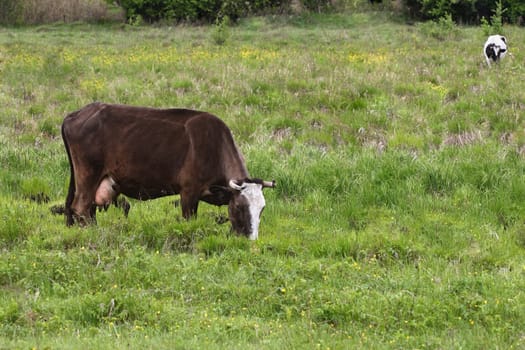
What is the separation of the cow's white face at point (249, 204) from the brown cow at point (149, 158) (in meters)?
0.15

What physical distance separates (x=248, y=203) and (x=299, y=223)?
1.14 metres

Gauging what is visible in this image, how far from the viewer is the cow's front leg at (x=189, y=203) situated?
870 cm

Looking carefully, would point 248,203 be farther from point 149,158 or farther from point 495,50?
point 495,50

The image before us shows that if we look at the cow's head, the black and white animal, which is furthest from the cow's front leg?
the black and white animal

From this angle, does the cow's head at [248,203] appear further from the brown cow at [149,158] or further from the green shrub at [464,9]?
the green shrub at [464,9]

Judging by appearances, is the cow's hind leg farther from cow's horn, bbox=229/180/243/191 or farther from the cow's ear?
cow's horn, bbox=229/180/243/191

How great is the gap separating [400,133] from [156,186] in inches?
219

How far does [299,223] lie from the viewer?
9164 mm

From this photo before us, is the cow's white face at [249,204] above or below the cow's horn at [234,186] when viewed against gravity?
below

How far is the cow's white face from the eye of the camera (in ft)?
27.1

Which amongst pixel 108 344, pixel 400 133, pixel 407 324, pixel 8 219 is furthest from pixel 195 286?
pixel 400 133

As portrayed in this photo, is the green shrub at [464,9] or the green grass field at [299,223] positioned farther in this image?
the green shrub at [464,9]

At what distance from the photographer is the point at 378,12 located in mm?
38250

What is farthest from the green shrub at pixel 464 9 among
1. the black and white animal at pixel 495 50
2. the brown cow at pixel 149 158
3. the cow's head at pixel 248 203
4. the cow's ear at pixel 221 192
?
the cow's head at pixel 248 203
